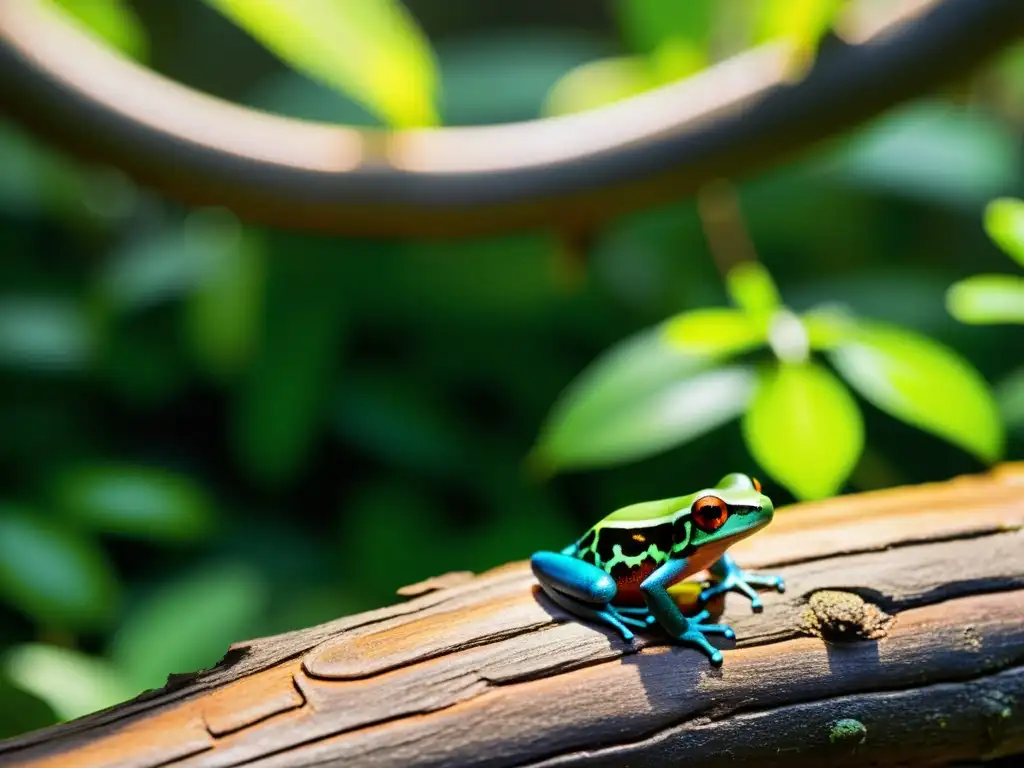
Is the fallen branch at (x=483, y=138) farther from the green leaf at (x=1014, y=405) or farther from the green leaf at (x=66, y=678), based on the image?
the green leaf at (x=66, y=678)

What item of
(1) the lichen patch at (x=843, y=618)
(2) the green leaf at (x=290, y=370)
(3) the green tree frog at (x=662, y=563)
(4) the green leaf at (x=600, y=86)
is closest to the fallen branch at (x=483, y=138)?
(4) the green leaf at (x=600, y=86)

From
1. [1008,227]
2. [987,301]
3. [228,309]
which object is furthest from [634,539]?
[228,309]

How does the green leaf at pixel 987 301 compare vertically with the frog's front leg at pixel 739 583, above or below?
above

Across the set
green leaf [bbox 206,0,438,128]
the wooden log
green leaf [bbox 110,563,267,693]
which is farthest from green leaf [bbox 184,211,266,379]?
the wooden log

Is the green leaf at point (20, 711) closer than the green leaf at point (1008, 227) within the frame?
Yes

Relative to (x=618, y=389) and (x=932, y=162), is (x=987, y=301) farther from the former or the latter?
(x=932, y=162)

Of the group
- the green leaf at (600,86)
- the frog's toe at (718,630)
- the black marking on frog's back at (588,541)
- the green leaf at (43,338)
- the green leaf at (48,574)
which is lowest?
Result: the frog's toe at (718,630)

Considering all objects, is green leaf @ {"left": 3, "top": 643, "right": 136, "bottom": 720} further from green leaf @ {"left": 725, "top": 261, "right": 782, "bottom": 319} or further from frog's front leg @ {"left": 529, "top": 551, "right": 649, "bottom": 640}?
green leaf @ {"left": 725, "top": 261, "right": 782, "bottom": 319}

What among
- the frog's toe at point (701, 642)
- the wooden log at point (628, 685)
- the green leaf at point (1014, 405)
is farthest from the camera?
the green leaf at point (1014, 405)
